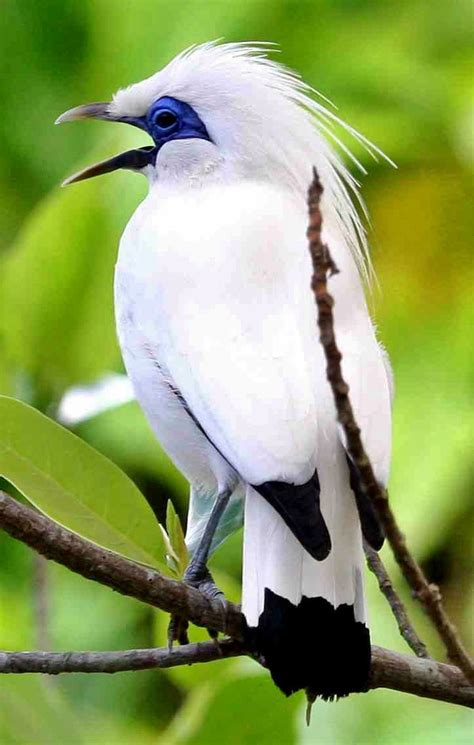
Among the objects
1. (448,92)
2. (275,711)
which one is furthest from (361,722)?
(448,92)

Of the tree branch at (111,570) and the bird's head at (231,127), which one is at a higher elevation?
the bird's head at (231,127)

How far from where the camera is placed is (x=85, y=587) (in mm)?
2119

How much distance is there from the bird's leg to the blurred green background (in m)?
0.19

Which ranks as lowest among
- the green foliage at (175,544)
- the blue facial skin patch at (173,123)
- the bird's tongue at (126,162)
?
the green foliage at (175,544)

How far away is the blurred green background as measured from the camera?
1566 millimetres

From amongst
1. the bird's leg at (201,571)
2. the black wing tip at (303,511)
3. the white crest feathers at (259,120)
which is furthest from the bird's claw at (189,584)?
the white crest feathers at (259,120)

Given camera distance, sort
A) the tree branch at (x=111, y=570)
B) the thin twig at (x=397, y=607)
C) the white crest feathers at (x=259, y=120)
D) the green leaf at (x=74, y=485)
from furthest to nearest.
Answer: the white crest feathers at (x=259, y=120), the thin twig at (x=397, y=607), the green leaf at (x=74, y=485), the tree branch at (x=111, y=570)

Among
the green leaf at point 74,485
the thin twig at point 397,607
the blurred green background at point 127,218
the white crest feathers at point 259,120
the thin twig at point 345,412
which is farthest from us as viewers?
the blurred green background at point 127,218

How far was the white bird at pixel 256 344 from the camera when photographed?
1.04 m

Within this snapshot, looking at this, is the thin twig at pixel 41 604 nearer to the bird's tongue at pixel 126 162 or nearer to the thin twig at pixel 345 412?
the bird's tongue at pixel 126 162

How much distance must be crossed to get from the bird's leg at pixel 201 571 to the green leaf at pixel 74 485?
0.13ft

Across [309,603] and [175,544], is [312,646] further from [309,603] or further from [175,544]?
[175,544]

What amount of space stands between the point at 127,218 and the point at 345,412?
0.96 meters

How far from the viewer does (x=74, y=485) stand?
1.11 meters
